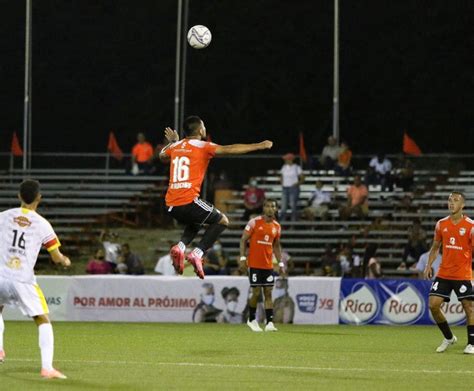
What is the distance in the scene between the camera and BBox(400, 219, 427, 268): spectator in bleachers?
92.9 ft

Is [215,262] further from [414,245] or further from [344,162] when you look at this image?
[344,162]

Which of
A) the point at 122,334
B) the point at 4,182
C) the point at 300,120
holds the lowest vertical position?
the point at 122,334

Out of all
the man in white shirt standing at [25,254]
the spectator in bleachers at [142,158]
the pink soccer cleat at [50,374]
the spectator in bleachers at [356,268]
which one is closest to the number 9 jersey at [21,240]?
the man in white shirt standing at [25,254]

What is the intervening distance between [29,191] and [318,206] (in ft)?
68.3

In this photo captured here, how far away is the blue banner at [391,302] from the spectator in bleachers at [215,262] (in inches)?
155

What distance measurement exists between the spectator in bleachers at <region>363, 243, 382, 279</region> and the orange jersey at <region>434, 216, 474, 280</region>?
418 inches

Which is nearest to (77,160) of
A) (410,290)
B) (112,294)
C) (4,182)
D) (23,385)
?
(4,182)

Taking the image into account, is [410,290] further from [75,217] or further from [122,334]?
[75,217]

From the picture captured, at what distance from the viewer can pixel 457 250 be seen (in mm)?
16969

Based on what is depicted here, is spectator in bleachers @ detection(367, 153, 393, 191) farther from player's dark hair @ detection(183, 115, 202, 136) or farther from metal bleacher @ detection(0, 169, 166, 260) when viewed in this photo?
player's dark hair @ detection(183, 115, 202, 136)

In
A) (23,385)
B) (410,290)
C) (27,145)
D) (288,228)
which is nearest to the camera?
(23,385)

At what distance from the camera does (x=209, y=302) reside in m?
25.7

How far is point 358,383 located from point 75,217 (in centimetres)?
2327

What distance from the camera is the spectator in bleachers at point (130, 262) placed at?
2847 centimetres
